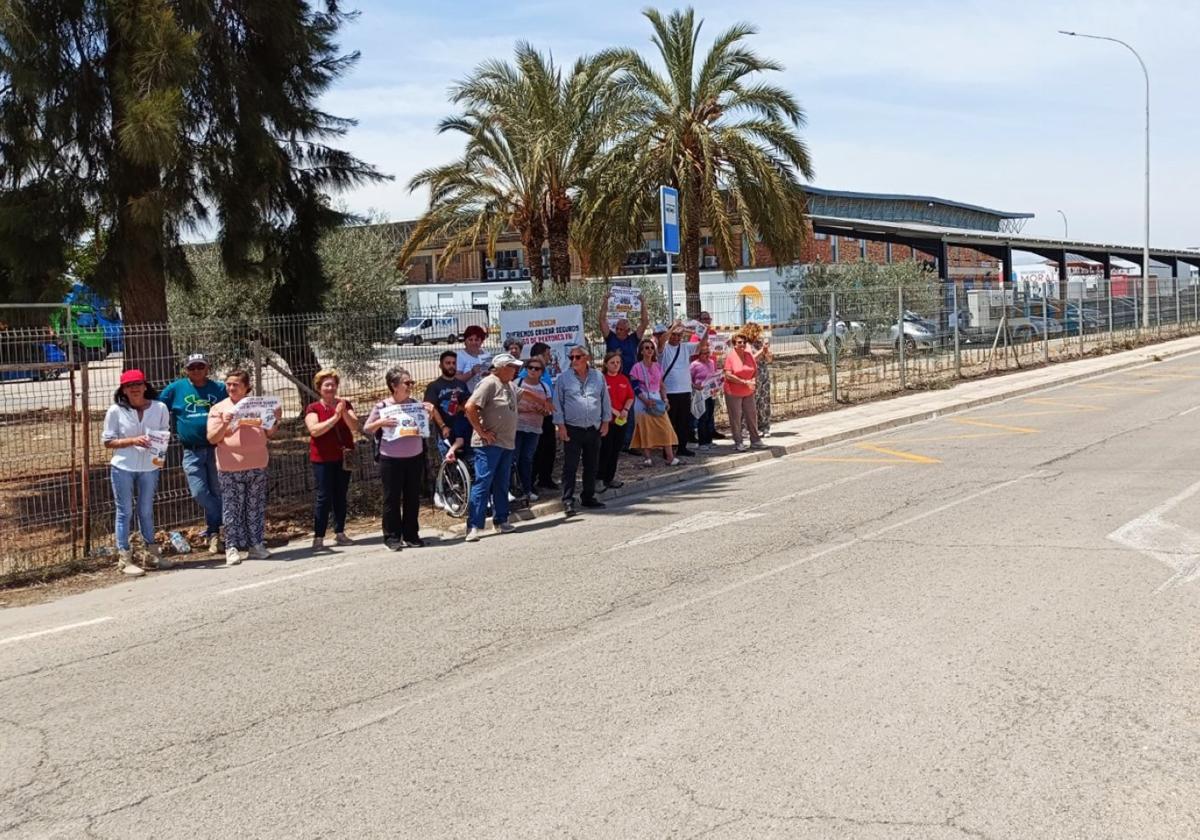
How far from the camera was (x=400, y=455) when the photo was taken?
10.4 metres

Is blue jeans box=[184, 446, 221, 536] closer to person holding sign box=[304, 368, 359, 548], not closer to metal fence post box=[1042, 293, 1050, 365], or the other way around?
person holding sign box=[304, 368, 359, 548]

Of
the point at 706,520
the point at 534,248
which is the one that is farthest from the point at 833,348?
the point at 706,520

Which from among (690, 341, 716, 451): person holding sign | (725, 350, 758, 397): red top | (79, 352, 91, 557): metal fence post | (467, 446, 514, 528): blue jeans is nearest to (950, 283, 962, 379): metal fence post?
(690, 341, 716, 451): person holding sign

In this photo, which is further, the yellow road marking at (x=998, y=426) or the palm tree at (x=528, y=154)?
the palm tree at (x=528, y=154)

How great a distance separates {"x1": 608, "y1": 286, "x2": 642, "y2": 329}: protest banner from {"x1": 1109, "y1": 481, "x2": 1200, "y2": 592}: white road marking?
6.86 metres

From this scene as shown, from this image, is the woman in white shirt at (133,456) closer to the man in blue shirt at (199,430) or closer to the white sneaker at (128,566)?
the white sneaker at (128,566)

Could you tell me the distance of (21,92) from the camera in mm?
12656

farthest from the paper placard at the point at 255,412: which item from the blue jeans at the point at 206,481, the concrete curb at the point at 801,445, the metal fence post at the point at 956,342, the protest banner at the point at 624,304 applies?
the metal fence post at the point at 956,342

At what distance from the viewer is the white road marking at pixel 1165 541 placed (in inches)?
312

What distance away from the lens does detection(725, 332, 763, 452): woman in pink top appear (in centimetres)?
1555

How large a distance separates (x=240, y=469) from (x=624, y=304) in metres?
6.35

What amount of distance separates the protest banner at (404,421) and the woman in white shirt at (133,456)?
75.0 inches

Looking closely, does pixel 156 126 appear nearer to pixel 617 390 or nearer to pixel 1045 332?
pixel 617 390

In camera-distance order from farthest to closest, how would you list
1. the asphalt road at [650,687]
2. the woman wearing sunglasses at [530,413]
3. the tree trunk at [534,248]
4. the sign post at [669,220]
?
1. the tree trunk at [534,248]
2. the sign post at [669,220]
3. the woman wearing sunglasses at [530,413]
4. the asphalt road at [650,687]
